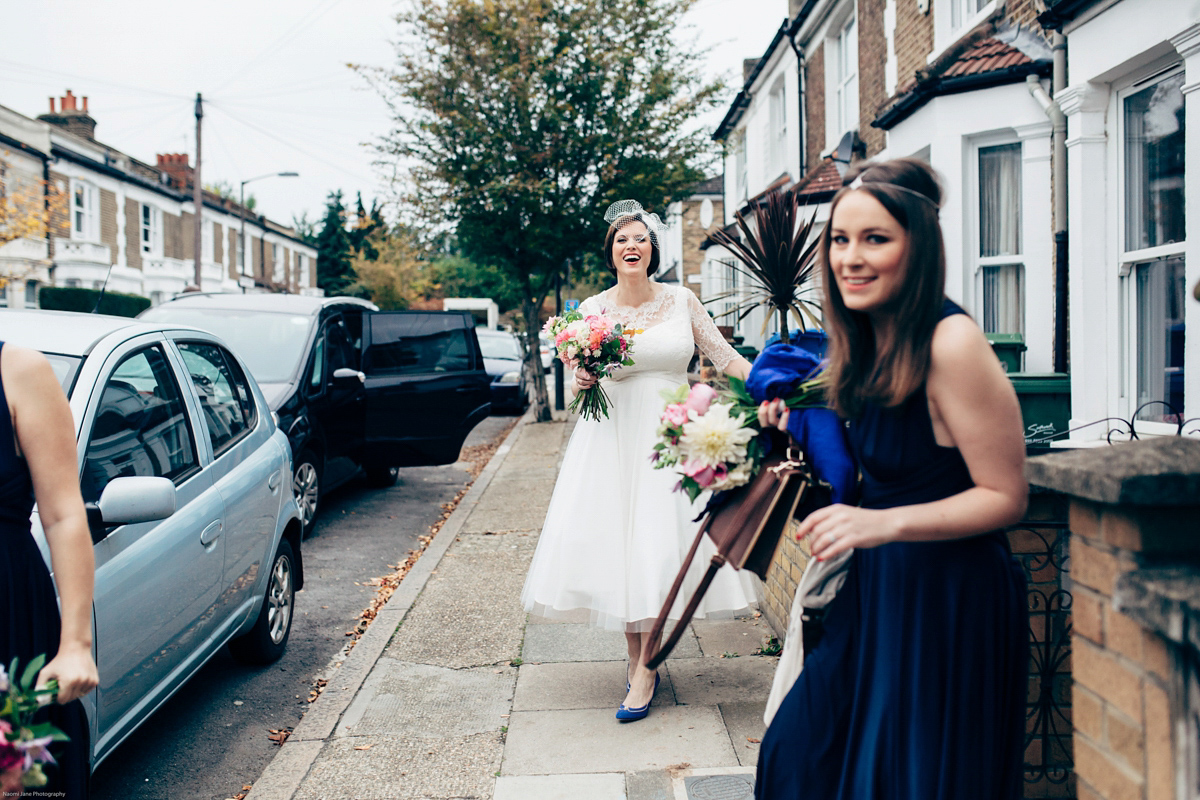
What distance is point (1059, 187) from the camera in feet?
23.4

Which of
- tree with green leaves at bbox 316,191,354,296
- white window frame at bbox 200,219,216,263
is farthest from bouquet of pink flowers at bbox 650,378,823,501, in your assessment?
tree with green leaves at bbox 316,191,354,296

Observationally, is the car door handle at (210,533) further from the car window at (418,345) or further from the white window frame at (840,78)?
the white window frame at (840,78)

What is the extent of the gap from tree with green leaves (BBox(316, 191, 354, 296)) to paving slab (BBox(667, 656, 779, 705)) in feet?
203

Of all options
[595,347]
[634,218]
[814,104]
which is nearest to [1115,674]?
[595,347]

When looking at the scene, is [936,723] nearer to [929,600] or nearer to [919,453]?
[929,600]

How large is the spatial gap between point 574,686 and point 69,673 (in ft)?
9.21

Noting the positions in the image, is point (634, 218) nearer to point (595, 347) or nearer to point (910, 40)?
point (595, 347)

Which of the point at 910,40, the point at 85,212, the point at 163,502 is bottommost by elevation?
the point at 163,502

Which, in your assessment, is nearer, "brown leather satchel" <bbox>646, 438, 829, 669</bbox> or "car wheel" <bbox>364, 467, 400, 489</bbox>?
"brown leather satchel" <bbox>646, 438, 829, 669</bbox>

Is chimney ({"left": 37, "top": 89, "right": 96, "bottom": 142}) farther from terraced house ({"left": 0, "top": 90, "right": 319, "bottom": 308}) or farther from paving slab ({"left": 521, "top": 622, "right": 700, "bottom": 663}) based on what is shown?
paving slab ({"left": 521, "top": 622, "right": 700, "bottom": 663})

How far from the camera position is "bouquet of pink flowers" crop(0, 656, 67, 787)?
5.18ft

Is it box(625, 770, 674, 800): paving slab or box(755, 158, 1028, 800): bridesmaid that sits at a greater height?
box(755, 158, 1028, 800): bridesmaid

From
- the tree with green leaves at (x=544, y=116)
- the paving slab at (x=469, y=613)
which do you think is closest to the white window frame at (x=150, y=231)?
the tree with green leaves at (x=544, y=116)

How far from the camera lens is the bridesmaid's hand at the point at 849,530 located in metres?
1.84
